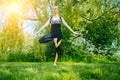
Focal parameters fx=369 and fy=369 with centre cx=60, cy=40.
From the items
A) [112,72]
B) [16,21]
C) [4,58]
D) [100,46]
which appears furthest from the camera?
[100,46]

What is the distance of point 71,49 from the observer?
1722cm

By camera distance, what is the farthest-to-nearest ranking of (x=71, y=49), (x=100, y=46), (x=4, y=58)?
(x=100, y=46) < (x=71, y=49) < (x=4, y=58)

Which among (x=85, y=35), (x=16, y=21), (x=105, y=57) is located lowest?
(x=105, y=57)

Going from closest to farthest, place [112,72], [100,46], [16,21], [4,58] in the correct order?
[112,72]
[16,21]
[4,58]
[100,46]

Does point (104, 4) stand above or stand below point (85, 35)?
above

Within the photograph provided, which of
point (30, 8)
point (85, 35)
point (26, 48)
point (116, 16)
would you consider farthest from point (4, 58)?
point (116, 16)

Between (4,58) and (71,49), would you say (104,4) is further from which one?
(4,58)

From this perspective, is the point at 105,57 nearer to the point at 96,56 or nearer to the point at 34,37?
the point at 96,56

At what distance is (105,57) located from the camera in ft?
59.6

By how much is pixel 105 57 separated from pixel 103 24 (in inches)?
64.3

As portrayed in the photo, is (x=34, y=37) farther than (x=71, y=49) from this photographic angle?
No

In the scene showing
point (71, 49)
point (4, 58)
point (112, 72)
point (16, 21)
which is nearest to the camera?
point (112, 72)

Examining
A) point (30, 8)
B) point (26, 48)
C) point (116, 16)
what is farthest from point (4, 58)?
point (116, 16)

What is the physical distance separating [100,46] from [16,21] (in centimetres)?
561
